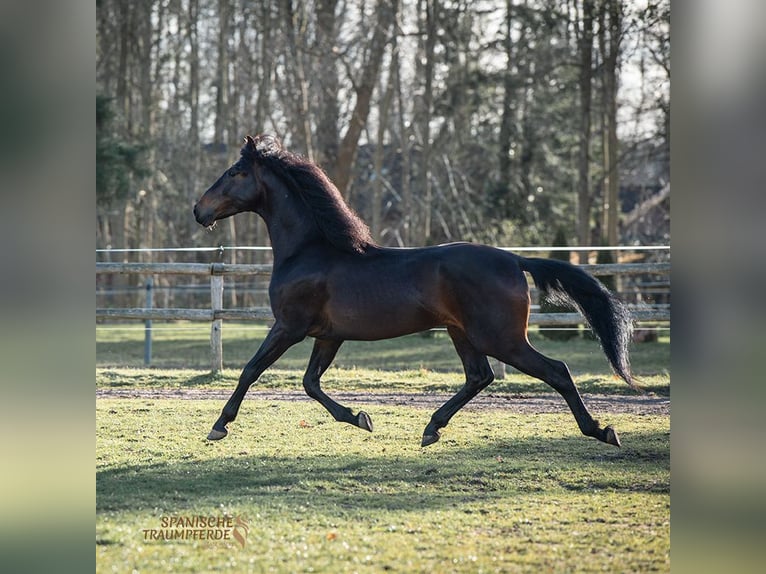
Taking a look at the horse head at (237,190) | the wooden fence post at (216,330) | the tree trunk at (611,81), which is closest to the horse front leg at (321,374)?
the horse head at (237,190)

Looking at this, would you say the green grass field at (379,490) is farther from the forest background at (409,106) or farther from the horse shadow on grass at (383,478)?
the forest background at (409,106)

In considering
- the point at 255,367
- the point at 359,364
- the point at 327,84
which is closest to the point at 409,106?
the point at 327,84

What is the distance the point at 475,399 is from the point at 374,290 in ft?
11.8

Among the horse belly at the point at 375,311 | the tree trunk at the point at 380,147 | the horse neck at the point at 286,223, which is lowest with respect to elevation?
the horse belly at the point at 375,311

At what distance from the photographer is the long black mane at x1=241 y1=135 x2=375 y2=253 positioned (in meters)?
6.30

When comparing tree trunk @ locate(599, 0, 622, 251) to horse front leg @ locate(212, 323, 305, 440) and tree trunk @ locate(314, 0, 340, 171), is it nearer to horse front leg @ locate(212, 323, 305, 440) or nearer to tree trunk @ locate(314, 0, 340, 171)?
tree trunk @ locate(314, 0, 340, 171)

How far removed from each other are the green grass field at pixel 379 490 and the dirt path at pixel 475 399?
0.31m

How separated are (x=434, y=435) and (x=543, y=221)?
1888 cm

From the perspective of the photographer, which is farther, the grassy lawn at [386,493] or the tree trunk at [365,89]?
the tree trunk at [365,89]

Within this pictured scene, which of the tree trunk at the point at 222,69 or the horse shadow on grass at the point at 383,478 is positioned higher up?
the tree trunk at the point at 222,69

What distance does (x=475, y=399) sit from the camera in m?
9.29

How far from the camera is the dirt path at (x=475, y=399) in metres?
8.61

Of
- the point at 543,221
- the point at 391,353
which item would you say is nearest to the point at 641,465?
the point at 391,353

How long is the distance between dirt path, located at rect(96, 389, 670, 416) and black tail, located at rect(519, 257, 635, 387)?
2578 millimetres
